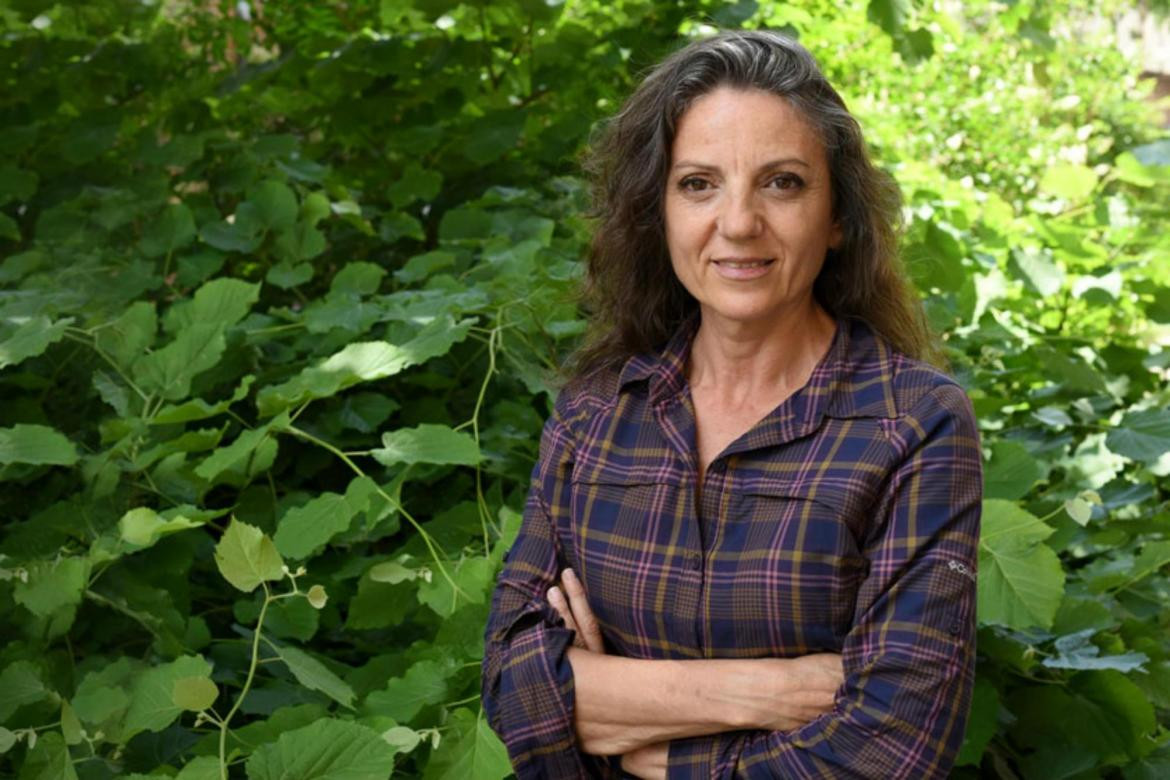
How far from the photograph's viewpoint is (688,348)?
1772 mm

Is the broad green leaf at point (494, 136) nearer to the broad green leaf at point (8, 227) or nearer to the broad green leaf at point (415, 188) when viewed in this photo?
the broad green leaf at point (415, 188)

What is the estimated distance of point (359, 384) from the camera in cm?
289

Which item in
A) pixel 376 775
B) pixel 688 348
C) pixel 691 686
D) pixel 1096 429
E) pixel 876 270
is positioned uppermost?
pixel 876 270

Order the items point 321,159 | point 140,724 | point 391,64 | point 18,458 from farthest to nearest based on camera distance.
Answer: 1. point 321,159
2. point 391,64
3. point 18,458
4. point 140,724

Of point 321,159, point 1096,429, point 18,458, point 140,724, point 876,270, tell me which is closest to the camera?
point 876,270

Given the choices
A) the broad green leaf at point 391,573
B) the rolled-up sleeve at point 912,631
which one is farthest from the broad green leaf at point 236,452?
the rolled-up sleeve at point 912,631

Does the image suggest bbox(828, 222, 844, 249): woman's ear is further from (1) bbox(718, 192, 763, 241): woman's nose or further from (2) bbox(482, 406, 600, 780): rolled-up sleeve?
(2) bbox(482, 406, 600, 780): rolled-up sleeve

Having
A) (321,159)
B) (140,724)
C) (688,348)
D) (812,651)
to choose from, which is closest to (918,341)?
(688,348)

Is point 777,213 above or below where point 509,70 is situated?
above

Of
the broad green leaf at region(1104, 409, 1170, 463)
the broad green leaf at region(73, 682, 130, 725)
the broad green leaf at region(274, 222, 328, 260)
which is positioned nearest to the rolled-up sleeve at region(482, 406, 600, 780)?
the broad green leaf at region(73, 682, 130, 725)

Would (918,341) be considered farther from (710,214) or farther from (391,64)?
(391,64)

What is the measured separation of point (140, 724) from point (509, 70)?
2.33 m

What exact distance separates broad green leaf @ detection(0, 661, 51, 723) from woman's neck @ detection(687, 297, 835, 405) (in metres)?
1.07

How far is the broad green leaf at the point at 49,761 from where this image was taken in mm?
1962
